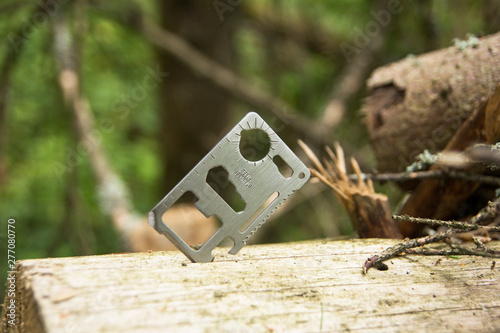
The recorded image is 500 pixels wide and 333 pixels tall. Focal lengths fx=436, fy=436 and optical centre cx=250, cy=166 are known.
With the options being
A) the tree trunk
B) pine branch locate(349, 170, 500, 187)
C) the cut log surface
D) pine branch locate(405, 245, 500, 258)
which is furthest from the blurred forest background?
the cut log surface

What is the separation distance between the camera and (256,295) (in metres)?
0.97

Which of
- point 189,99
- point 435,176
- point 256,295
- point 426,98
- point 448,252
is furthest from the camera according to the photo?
point 189,99

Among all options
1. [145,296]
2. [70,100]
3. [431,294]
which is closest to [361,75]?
[70,100]

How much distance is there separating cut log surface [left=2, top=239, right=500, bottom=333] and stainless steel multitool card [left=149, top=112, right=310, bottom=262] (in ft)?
0.24

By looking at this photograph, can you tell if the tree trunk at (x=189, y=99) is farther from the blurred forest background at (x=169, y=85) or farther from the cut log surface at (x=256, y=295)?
the cut log surface at (x=256, y=295)

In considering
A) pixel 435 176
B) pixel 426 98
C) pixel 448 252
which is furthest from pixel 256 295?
pixel 426 98

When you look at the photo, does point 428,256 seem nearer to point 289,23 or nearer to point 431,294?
point 431,294

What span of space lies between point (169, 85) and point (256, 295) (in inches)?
135

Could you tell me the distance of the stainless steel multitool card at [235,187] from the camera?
3.91 feet

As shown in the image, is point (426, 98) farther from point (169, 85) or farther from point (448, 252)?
point (169, 85)

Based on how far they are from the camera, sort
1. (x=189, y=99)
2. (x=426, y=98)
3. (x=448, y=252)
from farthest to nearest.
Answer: (x=189, y=99), (x=426, y=98), (x=448, y=252)

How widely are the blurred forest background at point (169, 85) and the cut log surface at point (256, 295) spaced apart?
171cm

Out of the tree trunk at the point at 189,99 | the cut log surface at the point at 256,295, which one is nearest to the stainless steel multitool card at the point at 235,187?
the cut log surface at the point at 256,295

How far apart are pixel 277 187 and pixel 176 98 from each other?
2.98m
